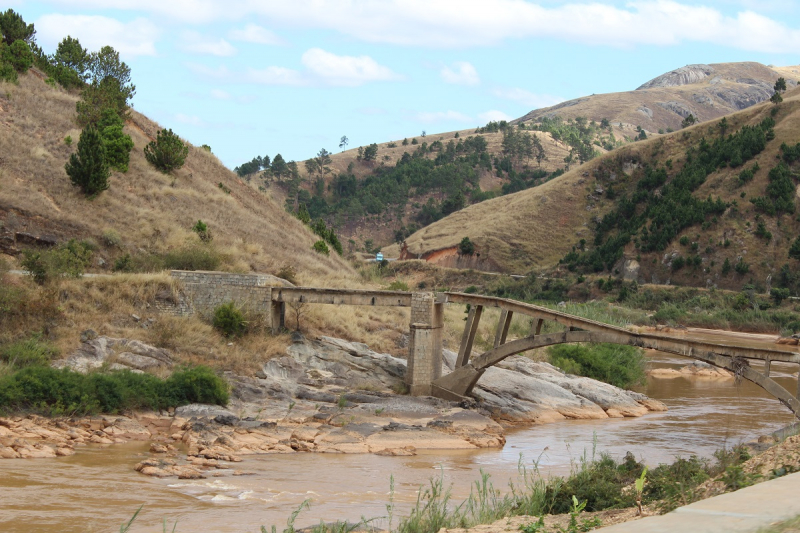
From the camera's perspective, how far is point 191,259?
31.3 metres

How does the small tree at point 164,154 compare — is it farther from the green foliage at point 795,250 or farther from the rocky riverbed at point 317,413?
the green foliage at point 795,250

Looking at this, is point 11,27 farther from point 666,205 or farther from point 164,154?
point 666,205

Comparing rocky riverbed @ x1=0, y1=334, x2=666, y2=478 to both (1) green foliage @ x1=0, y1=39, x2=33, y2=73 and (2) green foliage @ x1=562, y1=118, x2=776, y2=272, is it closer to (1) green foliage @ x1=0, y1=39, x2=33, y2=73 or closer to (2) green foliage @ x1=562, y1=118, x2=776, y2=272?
(1) green foliage @ x1=0, y1=39, x2=33, y2=73

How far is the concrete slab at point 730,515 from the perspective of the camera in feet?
14.8

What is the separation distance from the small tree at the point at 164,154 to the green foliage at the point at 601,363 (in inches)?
835

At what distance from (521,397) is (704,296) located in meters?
43.5

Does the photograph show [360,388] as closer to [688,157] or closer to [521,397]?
[521,397]

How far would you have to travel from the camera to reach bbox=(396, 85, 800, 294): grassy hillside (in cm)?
7100

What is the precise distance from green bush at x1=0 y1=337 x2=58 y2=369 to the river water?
15.7 ft

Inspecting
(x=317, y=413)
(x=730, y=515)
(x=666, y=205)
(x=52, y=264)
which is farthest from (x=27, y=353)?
(x=666, y=205)

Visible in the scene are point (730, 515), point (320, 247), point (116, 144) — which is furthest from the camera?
point (320, 247)

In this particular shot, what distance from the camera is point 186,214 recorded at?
37719 millimetres

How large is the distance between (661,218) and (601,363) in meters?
46.8

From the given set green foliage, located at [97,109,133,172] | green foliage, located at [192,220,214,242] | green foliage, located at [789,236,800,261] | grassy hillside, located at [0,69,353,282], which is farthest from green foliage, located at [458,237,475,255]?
green foliage, located at [192,220,214,242]
